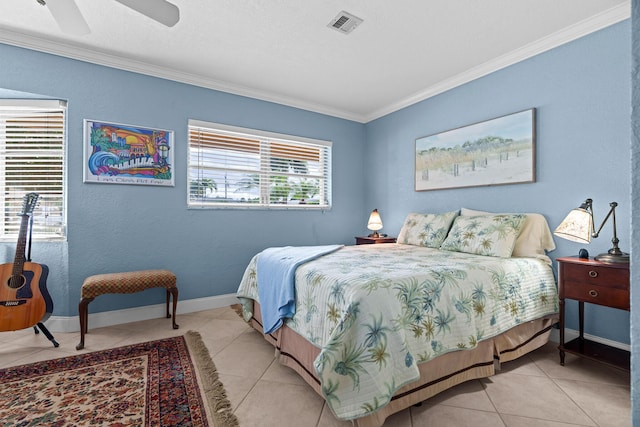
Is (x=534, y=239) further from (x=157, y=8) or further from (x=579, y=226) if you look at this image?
(x=157, y=8)

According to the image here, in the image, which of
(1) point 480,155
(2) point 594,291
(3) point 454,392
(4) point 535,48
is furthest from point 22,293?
(4) point 535,48

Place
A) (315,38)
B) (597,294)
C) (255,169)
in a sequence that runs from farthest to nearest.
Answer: (255,169), (315,38), (597,294)

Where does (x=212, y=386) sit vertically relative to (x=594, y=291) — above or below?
below

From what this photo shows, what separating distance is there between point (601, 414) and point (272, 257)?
221 cm

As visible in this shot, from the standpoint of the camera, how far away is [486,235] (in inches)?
104

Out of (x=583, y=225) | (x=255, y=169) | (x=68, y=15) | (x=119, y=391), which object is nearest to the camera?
(x=68, y=15)

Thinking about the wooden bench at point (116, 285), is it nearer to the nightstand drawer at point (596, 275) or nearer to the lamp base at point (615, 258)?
the nightstand drawer at point (596, 275)

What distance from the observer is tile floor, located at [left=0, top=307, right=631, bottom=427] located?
5.33 ft

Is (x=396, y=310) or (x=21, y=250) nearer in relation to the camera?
(x=396, y=310)

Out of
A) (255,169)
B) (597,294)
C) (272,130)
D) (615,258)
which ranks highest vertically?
(272,130)

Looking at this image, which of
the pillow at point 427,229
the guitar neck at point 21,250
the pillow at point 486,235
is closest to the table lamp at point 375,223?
the pillow at point 427,229

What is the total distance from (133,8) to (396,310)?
2.08 meters

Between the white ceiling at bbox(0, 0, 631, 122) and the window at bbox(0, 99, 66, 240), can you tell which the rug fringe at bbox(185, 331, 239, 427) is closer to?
the window at bbox(0, 99, 66, 240)

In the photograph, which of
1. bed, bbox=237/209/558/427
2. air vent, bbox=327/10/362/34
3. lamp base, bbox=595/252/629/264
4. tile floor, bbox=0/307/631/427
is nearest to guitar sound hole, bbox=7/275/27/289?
tile floor, bbox=0/307/631/427
